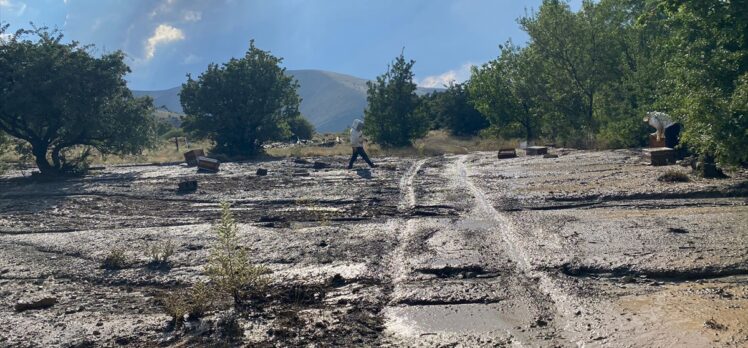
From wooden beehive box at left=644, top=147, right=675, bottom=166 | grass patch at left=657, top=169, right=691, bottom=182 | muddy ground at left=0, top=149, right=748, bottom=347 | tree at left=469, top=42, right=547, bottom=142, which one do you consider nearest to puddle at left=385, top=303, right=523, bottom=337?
muddy ground at left=0, top=149, right=748, bottom=347

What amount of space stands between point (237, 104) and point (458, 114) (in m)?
24.4

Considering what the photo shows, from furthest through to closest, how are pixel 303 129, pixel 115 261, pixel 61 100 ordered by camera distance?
pixel 303 129 → pixel 61 100 → pixel 115 261

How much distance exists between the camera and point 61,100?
21781 mm

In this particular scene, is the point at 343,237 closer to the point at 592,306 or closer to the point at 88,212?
the point at 592,306

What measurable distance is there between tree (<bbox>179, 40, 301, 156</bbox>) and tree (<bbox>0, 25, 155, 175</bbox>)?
9089mm

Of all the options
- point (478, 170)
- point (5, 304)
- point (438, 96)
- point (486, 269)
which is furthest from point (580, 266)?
point (438, 96)

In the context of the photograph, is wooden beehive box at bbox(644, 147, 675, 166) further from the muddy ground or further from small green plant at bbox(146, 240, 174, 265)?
small green plant at bbox(146, 240, 174, 265)

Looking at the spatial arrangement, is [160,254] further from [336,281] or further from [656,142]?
[656,142]

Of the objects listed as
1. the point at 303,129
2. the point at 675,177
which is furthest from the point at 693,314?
the point at 303,129

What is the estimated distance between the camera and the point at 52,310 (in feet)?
18.6

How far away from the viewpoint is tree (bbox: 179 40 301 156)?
34250 mm

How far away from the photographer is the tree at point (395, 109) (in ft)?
122

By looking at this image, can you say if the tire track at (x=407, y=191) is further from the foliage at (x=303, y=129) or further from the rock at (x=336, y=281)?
the foliage at (x=303, y=129)

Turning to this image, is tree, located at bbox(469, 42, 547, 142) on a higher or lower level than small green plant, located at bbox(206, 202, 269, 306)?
higher
